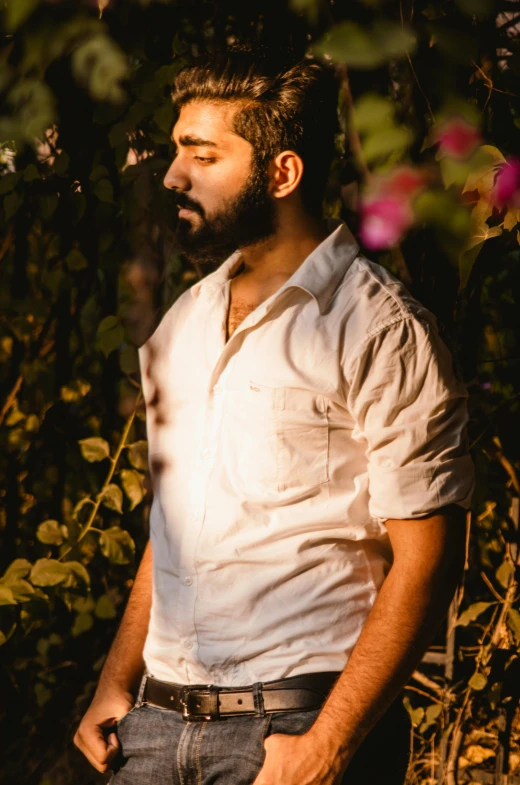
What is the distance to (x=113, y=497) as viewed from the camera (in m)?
2.20

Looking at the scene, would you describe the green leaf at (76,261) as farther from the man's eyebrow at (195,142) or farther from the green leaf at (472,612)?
the green leaf at (472,612)

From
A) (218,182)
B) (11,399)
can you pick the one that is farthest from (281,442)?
(11,399)

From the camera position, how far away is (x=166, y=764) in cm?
148

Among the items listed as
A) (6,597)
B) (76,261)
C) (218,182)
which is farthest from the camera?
(76,261)

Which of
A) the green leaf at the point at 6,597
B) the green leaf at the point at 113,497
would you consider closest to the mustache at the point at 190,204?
the green leaf at the point at 113,497

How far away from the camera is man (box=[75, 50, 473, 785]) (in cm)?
135

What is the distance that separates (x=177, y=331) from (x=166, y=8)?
3.13 feet

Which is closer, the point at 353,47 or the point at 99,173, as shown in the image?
the point at 353,47

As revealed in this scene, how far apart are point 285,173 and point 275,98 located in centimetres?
15

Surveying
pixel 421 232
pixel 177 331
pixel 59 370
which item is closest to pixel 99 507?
pixel 59 370

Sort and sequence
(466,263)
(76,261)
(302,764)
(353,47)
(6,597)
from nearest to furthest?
(353,47)
(302,764)
(466,263)
(6,597)
(76,261)

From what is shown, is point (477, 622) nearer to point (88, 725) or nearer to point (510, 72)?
point (88, 725)

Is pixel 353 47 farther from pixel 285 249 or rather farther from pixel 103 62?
pixel 285 249

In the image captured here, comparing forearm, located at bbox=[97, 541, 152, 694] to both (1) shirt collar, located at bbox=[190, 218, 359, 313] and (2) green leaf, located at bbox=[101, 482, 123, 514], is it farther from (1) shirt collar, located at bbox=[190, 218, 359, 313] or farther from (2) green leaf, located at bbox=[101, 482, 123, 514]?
(1) shirt collar, located at bbox=[190, 218, 359, 313]
